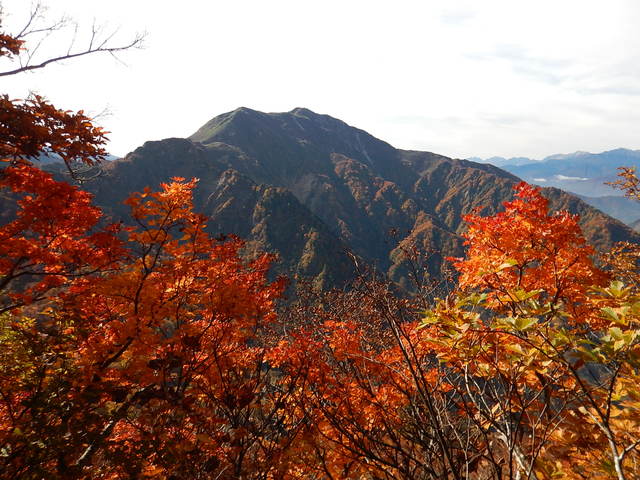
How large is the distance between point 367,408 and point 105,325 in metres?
7.43

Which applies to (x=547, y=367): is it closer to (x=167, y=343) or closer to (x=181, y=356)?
(x=181, y=356)

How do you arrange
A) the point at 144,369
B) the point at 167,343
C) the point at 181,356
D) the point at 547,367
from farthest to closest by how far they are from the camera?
the point at 144,369
the point at 167,343
the point at 181,356
the point at 547,367

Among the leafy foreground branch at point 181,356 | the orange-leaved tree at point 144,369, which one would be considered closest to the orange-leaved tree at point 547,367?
the leafy foreground branch at point 181,356

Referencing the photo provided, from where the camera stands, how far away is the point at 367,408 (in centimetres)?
937

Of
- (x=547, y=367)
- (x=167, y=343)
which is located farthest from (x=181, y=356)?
(x=547, y=367)

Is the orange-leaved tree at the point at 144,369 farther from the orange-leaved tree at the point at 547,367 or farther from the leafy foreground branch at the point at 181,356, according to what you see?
the orange-leaved tree at the point at 547,367

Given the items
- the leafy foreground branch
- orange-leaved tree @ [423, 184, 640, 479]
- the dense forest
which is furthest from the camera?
the dense forest

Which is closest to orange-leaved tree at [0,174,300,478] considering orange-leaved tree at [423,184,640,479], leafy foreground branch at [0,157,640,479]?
leafy foreground branch at [0,157,640,479]

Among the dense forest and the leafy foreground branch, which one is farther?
the dense forest

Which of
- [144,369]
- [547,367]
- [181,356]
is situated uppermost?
[547,367]

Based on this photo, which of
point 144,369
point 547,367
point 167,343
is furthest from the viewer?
point 144,369

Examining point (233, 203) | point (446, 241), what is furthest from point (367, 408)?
point (446, 241)

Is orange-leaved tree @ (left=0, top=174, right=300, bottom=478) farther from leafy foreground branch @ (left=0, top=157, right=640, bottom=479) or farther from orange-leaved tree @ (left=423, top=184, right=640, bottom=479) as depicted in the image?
orange-leaved tree @ (left=423, top=184, right=640, bottom=479)

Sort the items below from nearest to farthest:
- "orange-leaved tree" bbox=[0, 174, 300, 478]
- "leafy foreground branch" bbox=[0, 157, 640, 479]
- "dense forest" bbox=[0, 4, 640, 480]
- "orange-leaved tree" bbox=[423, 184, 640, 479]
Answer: "orange-leaved tree" bbox=[423, 184, 640, 479] < "leafy foreground branch" bbox=[0, 157, 640, 479] < "dense forest" bbox=[0, 4, 640, 480] < "orange-leaved tree" bbox=[0, 174, 300, 478]
